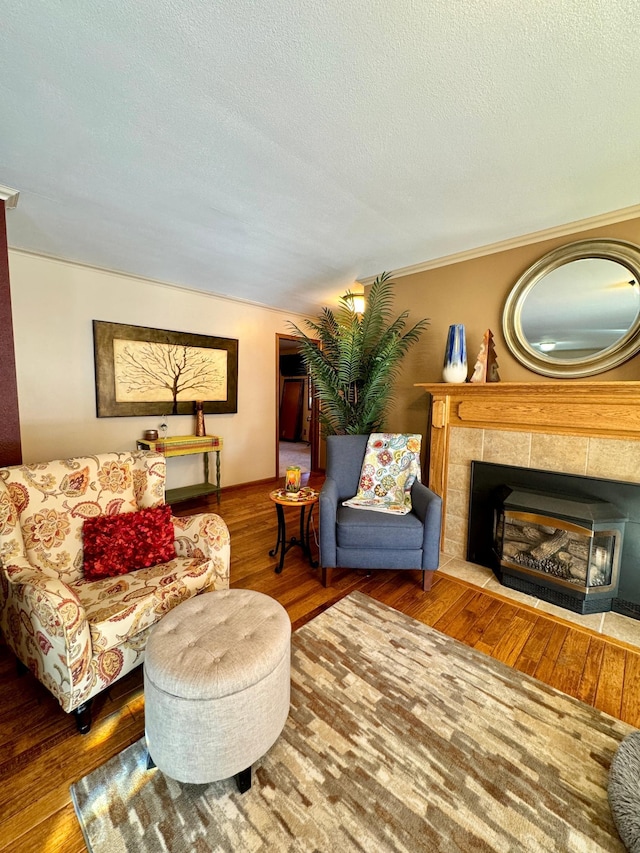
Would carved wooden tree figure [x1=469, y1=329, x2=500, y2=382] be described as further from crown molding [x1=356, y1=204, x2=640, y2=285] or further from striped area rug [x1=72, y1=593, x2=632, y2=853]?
striped area rug [x1=72, y1=593, x2=632, y2=853]

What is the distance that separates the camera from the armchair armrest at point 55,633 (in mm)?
1127

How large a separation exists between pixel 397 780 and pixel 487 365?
7.89 feet

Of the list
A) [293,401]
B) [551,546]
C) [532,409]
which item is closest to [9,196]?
[532,409]

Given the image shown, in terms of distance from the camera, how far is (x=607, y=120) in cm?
137

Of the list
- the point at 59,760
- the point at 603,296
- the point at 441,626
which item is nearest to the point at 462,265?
the point at 603,296

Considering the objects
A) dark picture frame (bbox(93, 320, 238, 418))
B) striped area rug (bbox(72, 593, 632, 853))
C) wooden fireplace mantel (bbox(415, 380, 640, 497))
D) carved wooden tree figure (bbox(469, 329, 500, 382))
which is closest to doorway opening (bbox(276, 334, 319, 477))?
dark picture frame (bbox(93, 320, 238, 418))

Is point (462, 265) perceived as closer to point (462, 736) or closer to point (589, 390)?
point (589, 390)

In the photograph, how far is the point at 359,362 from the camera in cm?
294

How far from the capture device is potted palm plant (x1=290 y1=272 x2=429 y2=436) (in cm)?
288

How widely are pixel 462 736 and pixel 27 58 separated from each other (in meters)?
2.95

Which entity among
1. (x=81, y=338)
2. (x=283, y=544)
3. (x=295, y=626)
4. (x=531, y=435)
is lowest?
(x=295, y=626)

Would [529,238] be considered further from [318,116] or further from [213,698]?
[213,698]

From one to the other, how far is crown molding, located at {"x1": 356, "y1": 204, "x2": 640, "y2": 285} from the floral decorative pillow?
1.52m

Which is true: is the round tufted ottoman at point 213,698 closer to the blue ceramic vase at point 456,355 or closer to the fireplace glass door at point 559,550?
the fireplace glass door at point 559,550
